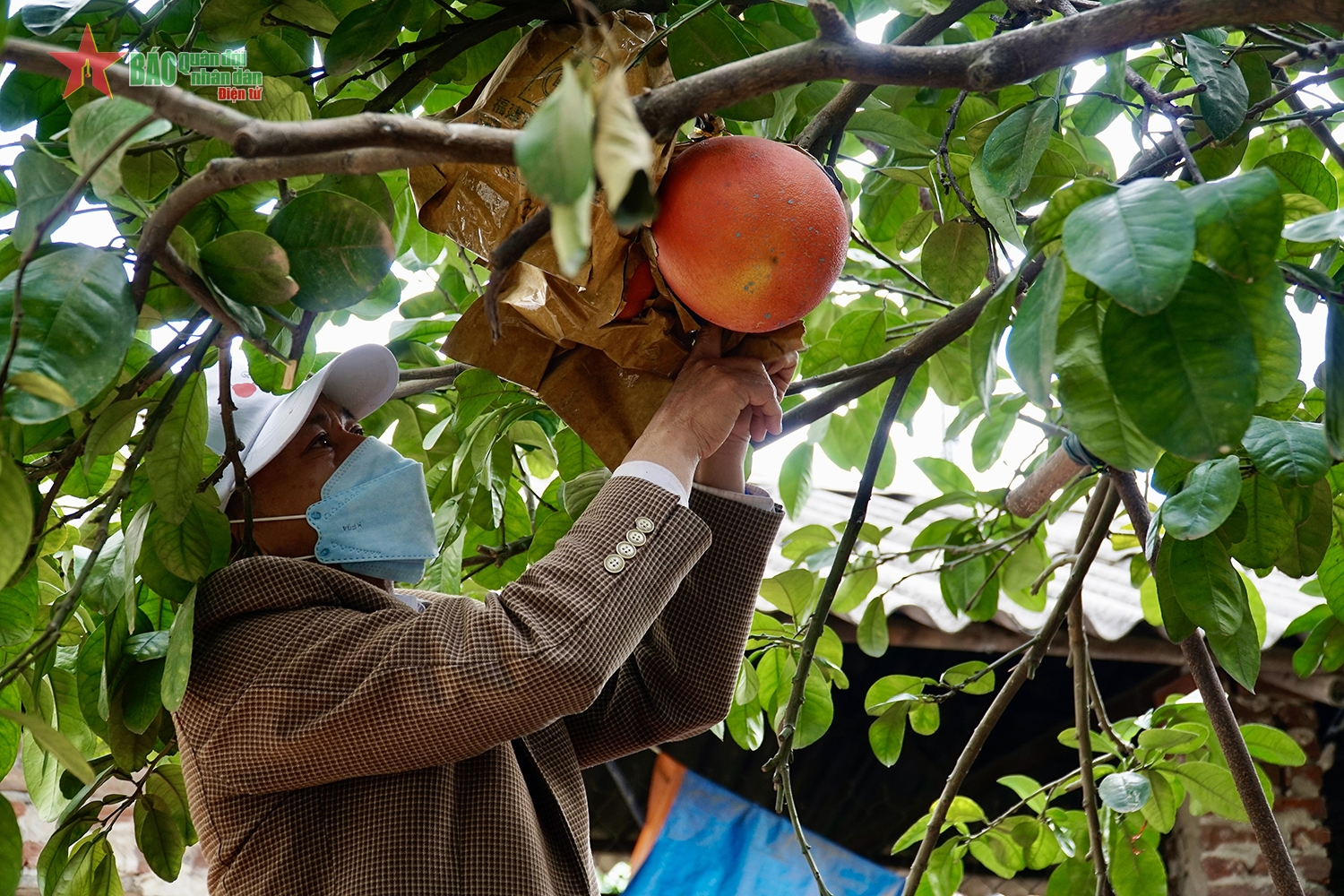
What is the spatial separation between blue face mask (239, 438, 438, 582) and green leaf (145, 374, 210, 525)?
364 mm

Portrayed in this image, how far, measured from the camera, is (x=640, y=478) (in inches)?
49.0

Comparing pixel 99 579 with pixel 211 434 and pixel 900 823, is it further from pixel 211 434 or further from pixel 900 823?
pixel 900 823

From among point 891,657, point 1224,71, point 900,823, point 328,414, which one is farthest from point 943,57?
point 900,823

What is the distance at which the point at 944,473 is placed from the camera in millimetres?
2211

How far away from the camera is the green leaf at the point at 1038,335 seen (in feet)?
2.12

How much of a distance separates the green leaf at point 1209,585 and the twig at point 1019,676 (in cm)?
53

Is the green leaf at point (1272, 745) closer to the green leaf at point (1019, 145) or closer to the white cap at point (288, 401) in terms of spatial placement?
the green leaf at point (1019, 145)

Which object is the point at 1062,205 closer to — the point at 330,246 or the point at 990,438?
the point at 330,246

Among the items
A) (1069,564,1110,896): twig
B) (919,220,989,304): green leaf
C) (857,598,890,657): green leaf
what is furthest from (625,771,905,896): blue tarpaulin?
(919,220,989,304): green leaf

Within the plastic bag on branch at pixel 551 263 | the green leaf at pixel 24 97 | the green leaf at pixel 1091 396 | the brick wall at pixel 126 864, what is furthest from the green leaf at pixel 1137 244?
the brick wall at pixel 126 864

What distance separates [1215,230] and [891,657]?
2.50 m

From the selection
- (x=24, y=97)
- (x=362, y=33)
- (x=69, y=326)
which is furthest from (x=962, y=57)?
(x=24, y=97)

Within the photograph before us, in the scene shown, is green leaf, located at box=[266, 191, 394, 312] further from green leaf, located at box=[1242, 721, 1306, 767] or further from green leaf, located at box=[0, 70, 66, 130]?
green leaf, located at box=[1242, 721, 1306, 767]

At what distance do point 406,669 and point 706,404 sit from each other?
1.35ft
